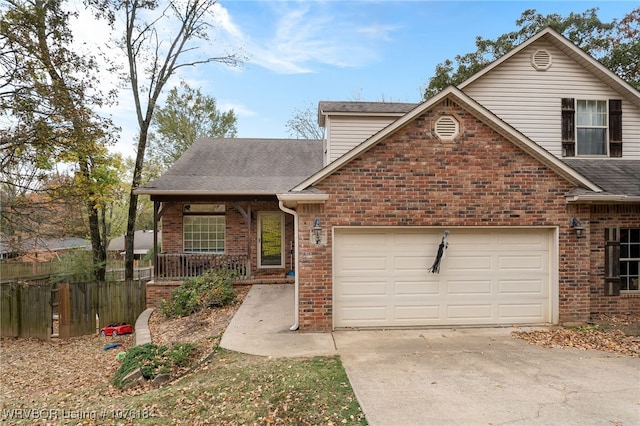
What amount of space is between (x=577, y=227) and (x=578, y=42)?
58.7ft

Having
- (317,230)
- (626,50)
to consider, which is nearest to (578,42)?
(626,50)

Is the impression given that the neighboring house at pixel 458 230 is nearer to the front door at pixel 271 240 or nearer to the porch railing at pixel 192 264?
the porch railing at pixel 192 264

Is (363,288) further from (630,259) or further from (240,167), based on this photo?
(240,167)

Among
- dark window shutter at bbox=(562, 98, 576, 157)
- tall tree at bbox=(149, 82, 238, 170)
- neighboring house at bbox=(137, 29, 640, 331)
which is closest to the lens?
neighboring house at bbox=(137, 29, 640, 331)

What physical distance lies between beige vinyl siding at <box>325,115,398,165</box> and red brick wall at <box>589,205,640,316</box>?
545 cm

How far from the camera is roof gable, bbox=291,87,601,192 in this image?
6.78 meters

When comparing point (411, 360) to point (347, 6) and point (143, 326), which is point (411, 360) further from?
point (347, 6)

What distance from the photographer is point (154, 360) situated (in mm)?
5715

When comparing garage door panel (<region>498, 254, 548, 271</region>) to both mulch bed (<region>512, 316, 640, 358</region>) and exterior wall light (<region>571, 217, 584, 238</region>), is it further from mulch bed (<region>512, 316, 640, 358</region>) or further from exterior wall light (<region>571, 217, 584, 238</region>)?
mulch bed (<region>512, 316, 640, 358</region>)

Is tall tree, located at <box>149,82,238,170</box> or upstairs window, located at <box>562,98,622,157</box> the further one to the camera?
tall tree, located at <box>149,82,238,170</box>

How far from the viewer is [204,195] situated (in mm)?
11234

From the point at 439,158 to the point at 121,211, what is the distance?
26286 millimetres

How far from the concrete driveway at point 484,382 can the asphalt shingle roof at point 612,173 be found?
13.1ft

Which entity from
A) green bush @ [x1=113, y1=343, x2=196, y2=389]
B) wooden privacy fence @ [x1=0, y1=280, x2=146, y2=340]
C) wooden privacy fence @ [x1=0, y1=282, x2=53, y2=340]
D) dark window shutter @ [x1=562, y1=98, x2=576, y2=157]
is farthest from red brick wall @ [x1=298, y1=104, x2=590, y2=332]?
wooden privacy fence @ [x1=0, y1=282, x2=53, y2=340]
